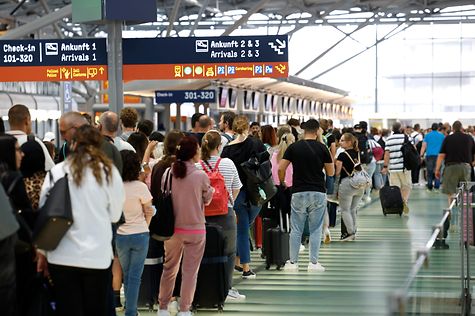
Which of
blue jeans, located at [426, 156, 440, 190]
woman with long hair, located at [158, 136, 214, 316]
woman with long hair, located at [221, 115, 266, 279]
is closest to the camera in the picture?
woman with long hair, located at [158, 136, 214, 316]

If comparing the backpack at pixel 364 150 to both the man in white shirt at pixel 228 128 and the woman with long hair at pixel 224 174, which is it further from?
the woman with long hair at pixel 224 174

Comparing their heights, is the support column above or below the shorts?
above

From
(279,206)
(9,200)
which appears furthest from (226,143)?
A: (9,200)

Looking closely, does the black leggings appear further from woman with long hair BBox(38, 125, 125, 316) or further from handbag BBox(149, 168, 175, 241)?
handbag BBox(149, 168, 175, 241)

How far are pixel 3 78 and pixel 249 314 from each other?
858 cm

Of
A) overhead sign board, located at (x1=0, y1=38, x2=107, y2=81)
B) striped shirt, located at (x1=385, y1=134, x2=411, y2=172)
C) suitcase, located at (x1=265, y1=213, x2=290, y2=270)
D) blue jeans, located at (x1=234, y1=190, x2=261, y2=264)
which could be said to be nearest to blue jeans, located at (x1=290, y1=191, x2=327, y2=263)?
suitcase, located at (x1=265, y1=213, x2=290, y2=270)

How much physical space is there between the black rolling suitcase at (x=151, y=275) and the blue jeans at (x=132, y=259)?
1.17m

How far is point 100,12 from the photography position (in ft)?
43.0

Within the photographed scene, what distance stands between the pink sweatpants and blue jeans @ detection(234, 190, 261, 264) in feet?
7.66

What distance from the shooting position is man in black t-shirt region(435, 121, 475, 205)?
1777 cm

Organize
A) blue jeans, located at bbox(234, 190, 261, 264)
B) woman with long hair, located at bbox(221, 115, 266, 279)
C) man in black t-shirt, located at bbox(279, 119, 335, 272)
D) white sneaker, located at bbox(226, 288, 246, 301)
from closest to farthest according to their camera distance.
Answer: white sneaker, located at bbox(226, 288, 246, 301) → woman with long hair, located at bbox(221, 115, 266, 279) → blue jeans, located at bbox(234, 190, 261, 264) → man in black t-shirt, located at bbox(279, 119, 335, 272)

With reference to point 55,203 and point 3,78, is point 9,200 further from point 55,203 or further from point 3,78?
point 3,78

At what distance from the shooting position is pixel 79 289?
259 inches

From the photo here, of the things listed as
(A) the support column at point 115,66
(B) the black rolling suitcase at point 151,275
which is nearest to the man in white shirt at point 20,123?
(B) the black rolling suitcase at point 151,275
